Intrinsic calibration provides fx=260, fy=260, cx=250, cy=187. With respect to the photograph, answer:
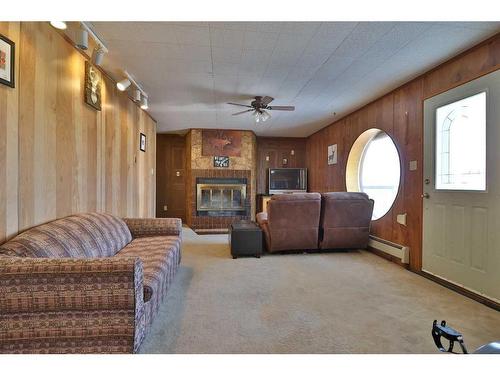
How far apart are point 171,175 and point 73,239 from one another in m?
5.46

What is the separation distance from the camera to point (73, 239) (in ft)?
6.24

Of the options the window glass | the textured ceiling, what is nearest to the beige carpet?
the window glass

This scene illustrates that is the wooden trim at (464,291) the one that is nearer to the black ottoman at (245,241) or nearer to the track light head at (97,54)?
the black ottoman at (245,241)

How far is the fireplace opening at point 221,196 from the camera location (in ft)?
20.6

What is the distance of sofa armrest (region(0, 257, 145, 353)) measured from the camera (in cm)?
130

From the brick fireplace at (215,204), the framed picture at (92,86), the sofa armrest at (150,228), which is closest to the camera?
the framed picture at (92,86)

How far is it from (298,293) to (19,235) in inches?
87.0

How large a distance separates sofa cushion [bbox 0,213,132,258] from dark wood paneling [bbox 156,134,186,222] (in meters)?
4.53

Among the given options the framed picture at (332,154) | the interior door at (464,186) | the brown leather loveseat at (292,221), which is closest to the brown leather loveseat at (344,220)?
the brown leather loveseat at (292,221)

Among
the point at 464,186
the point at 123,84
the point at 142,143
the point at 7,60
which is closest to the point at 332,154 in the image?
the point at 464,186

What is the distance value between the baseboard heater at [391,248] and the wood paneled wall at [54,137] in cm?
369

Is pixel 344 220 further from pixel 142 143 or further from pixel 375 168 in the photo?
pixel 142 143

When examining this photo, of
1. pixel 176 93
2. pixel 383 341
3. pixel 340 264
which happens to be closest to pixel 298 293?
pixel 383 341

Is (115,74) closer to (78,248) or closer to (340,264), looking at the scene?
(78,248)
